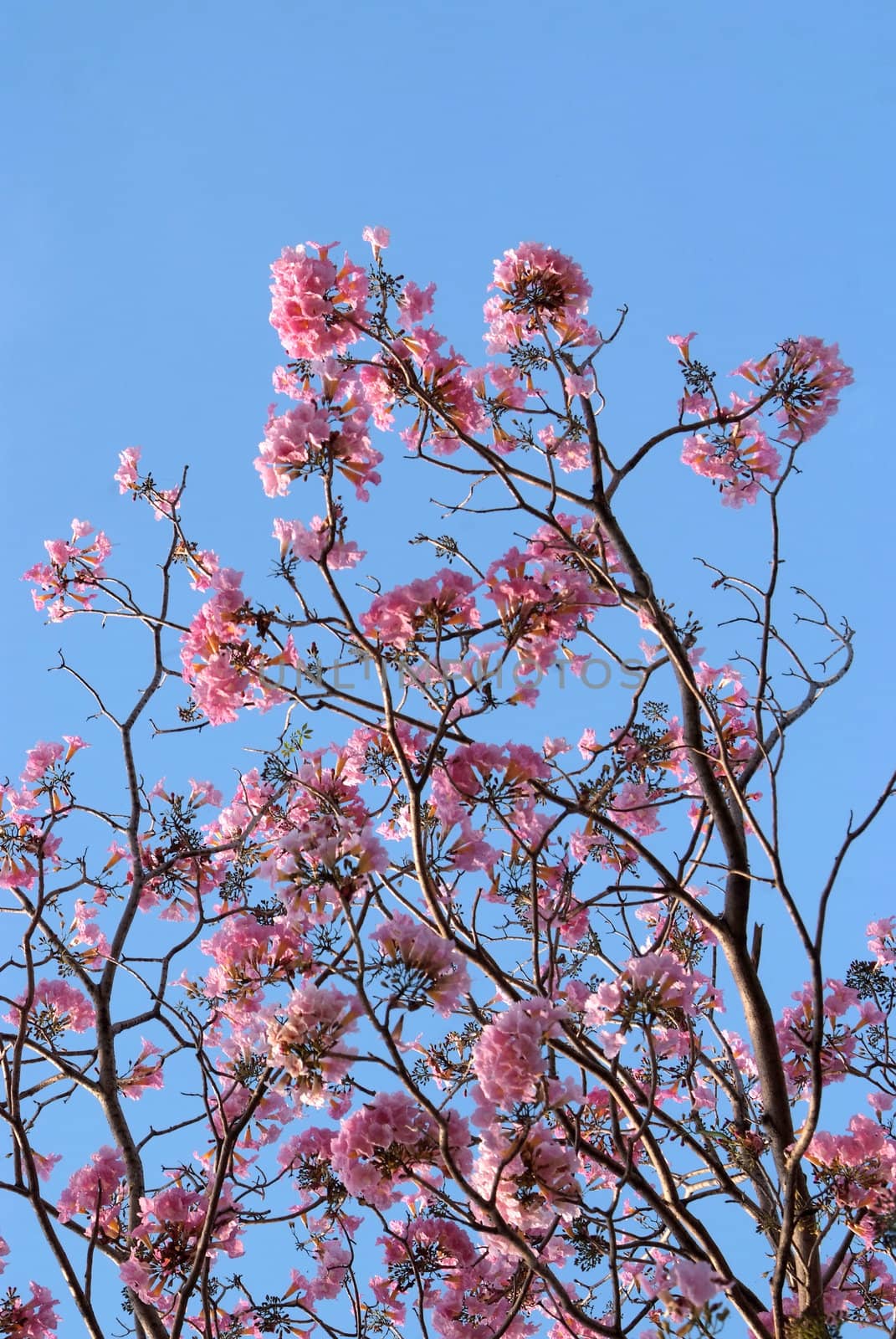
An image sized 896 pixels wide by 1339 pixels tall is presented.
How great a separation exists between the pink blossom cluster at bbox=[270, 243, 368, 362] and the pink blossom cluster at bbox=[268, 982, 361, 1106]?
8.26 ft

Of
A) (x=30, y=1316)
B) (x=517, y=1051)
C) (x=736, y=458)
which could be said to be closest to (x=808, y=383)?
(x=736, y=458)

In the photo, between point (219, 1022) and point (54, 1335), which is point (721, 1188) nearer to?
point (219, 1022)

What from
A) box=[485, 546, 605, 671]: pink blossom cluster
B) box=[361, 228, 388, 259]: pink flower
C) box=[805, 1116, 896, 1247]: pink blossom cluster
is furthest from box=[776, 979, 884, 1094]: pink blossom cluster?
box=[361, 228, 388, 259]: pink flower

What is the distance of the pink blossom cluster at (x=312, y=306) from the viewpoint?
4.26m

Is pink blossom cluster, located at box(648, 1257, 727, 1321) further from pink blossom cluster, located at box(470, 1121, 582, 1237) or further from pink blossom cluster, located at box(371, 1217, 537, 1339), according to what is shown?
pink blossom cluster, located at box(371, 1217, 537, 1339)

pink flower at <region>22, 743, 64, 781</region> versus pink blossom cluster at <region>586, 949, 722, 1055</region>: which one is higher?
pink flower at <region>22, 743, 64, 781</region>

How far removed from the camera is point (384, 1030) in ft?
8.39

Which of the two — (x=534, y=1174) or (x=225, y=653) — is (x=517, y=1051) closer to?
(x=534, y=1174)

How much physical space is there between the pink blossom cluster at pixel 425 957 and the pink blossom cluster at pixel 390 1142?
14.9 inches

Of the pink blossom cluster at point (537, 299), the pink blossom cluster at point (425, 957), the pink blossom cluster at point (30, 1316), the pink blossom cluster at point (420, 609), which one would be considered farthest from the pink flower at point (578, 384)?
the pink blossom cluster at point (30, 1316)

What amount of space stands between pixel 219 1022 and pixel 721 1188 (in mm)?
2043

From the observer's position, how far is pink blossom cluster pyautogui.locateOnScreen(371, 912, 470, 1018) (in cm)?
287

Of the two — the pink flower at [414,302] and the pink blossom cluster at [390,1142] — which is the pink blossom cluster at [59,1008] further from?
the pink flower at [414,302]

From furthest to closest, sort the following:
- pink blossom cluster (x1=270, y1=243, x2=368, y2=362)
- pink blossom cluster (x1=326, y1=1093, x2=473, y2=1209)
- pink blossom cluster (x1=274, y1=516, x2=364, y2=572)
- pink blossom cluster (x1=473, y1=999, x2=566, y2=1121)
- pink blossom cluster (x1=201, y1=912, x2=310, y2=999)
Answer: pink blossom cluster (x1=270, y1=243, x2=368, y2=362) < pink blossom cluster (x1=201, y1=912, x2=310, y2=999) < pink blossom cluster (x1=274, y1=516, x2=364, y2=572) < pink blossom cluster (x1=326, y1=1093, x2=473, y2=1209) < pink blossom cluster (x1=473, y1=999, x2=566, y2=1121)
